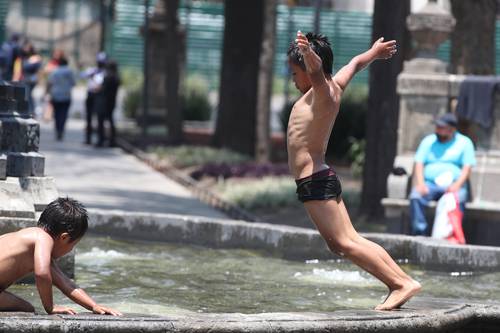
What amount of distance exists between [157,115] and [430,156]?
20939 millimetres

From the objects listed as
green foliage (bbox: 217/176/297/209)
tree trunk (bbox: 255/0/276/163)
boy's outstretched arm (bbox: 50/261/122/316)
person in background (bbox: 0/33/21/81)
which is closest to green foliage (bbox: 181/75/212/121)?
person in background (bbox: 0/33/21/81)

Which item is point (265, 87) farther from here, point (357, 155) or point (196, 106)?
point (196, 106)

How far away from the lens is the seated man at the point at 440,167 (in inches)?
520

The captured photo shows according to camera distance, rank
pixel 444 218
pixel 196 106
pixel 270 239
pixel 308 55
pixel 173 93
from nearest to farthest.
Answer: pixel 308 55 → pixel 270 239 → pixel 444 218 → pixel 173 93 → pixel 196 106

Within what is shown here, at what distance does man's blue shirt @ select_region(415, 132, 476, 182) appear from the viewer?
43.5 feet

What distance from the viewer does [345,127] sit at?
2606 centimetres

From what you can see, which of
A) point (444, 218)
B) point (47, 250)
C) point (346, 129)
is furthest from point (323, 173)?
point (346, 129)

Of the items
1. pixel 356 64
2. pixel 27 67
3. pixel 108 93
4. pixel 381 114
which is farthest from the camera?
pixel 27 67

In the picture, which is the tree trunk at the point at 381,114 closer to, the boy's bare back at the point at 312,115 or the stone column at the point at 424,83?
the stone column at the point at 424,83

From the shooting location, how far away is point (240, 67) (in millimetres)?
24984

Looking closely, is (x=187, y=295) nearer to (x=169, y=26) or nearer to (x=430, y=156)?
(x=430, y=156)

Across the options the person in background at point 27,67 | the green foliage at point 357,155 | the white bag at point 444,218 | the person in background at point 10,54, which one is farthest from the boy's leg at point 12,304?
the person in background at point 27,67

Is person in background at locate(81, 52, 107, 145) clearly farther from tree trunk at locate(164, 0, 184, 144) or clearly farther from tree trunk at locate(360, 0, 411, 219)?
tree trunk at locate(360, 0, 411, 219)

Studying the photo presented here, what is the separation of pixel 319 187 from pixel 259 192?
35.4ft
